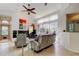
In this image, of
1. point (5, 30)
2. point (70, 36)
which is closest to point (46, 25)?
point (70, 36)

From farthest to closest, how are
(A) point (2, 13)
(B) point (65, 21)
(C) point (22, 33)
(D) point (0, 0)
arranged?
(B) point (65, 21)
(C) point (22, 33)
(A) point (2, 13)
(D) point (0, 0)

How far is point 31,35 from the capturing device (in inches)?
217

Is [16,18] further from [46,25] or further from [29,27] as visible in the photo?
[46,25]

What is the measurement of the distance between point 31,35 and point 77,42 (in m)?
2.40

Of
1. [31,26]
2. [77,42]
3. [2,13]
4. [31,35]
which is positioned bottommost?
[77,42]

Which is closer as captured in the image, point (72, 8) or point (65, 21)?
point (72, 8)

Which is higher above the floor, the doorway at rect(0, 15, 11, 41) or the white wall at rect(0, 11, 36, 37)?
the white wall at rect(0, 11, 36, 37)

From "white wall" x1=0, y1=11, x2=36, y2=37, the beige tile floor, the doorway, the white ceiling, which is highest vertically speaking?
the white ceiling

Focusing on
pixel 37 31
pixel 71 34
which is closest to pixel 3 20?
pixel 37 31

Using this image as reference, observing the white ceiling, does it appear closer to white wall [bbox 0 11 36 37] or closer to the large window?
white wall [bbox 0 11 36 37]

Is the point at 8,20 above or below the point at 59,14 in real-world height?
below

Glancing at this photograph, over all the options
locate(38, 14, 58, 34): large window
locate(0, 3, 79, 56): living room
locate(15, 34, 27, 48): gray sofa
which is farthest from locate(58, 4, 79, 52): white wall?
locate(15, 34, 27, 48): gray sofa

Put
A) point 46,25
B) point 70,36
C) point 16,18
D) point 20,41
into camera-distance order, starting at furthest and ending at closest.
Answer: point 20,41
point 46,25
point 70,36
point 16,18

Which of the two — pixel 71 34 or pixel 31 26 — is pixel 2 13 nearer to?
pixel 31 26
